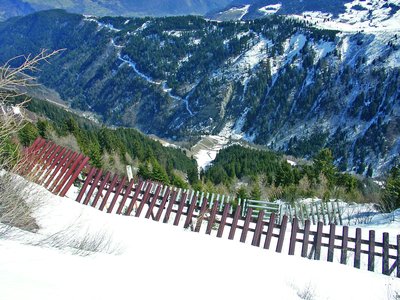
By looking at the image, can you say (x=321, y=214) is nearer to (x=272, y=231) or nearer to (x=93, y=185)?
(x=272, y=231)

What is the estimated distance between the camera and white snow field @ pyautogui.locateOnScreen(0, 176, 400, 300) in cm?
405

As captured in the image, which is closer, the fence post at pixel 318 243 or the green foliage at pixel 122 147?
the fence post at pixel 318 243

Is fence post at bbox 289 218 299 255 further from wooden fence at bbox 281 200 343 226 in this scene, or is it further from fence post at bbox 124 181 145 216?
wooden fence at bbox 281 200 343 226

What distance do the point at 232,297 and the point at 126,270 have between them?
4.64 ft

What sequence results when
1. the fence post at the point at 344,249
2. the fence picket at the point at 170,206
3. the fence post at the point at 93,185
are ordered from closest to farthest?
the fence post at the point at 344,249
the fence picket at the point at 170,206
the fence post at the point at 93,185

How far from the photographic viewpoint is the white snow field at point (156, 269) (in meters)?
4.05

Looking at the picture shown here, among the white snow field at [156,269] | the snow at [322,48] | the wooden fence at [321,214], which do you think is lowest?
the white snow field at [156,269]

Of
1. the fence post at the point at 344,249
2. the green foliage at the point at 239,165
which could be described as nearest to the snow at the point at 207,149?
the green foliage at the point at 239,165

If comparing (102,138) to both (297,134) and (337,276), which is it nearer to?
(337,276)

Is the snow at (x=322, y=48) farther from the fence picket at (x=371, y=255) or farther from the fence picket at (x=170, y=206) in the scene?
the fence picket at (x=371, y=255)

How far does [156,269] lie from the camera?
228 inches

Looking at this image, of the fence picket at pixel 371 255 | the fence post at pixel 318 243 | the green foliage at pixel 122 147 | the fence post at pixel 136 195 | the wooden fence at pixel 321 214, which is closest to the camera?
the fence picket at pixel 371 255

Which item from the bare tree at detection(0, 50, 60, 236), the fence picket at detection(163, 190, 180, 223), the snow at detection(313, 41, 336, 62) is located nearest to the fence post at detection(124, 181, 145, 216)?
the fence picket at detection(163, 190, 180, 223)

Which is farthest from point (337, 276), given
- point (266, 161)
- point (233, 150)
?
point (233, 150)
